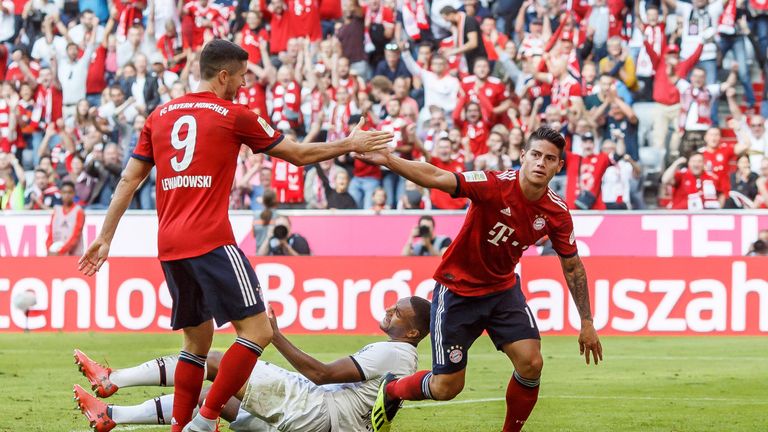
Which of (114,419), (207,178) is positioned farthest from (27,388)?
(207,178)

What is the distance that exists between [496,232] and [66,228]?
1241cm

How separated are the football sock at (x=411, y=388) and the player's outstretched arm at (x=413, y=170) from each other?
130cm

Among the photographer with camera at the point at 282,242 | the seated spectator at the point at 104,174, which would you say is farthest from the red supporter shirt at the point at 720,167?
the seated spectator at the point at 104,174

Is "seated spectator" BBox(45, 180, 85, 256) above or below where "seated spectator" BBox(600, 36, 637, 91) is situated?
below

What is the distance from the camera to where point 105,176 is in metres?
20.5

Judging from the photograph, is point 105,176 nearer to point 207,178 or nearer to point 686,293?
point 686,293

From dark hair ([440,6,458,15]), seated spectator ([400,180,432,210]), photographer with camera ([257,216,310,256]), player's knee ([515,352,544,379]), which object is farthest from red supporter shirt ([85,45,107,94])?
player's knee ([515,352,544,379])

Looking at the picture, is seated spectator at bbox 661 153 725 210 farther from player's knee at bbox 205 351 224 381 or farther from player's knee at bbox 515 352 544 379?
player's knee at bbox 205 351 224 381

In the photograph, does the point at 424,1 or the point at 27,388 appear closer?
the point at 27,388

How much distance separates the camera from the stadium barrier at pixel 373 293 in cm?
1600

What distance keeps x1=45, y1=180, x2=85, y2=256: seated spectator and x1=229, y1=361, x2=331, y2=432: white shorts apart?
465 inches

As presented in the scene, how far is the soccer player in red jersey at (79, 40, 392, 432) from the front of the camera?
701cm

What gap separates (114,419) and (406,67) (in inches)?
522

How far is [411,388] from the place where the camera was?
7.80 meters
